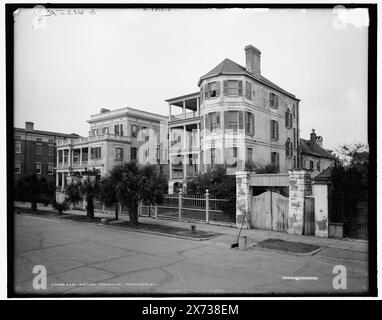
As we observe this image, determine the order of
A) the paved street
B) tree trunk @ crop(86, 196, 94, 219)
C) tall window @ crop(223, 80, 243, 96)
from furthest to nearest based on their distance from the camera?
tall window @ crop(223, 80, 243, 96) < tree trunk @ crop(86, 196, 94, 219) < the paved street

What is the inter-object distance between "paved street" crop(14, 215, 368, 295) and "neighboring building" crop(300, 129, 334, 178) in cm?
2414

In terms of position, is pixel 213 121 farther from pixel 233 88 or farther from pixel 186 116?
pixel 186 116

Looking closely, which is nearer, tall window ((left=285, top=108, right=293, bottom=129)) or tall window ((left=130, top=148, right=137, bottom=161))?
tall window ((left=285, top=108, right=293, bottom=129))

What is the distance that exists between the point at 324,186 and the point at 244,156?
10665 millimetres

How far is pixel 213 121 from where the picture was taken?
22.9 m

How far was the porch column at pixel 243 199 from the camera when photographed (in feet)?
42.6

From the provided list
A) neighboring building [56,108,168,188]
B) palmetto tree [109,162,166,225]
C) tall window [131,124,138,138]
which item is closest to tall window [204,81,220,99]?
palmetto tree [109,162,166,225]

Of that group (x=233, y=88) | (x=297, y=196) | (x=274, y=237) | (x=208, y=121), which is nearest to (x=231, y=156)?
(x=208, y=121)

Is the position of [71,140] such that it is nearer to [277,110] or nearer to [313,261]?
[277,110]

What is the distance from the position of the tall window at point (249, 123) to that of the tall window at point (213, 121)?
7.59 feet

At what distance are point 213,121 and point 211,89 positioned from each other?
2820mm

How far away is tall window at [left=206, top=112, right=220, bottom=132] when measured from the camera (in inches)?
891

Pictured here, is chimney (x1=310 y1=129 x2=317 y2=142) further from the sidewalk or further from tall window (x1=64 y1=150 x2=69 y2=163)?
tall window (x1=64 y1=150 x2=69 y2=163)

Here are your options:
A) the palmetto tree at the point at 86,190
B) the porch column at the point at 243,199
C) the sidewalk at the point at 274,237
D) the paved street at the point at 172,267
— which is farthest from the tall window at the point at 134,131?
the paved street at the point at 172,267
